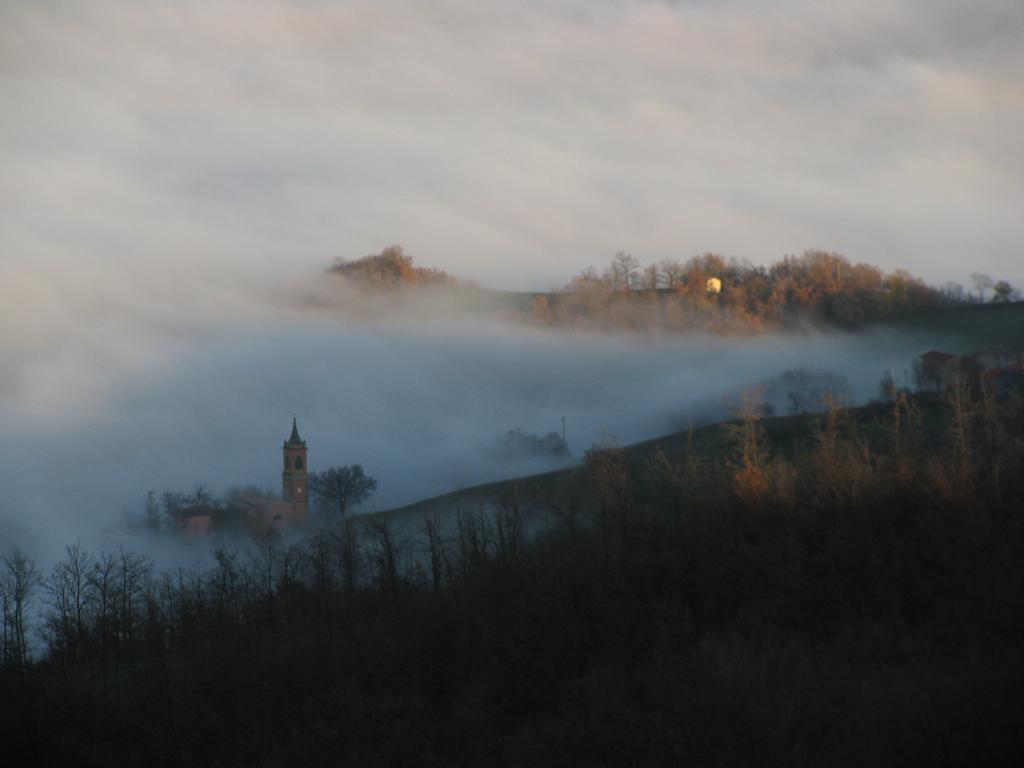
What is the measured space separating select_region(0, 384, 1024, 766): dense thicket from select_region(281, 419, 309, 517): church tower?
16.0 m

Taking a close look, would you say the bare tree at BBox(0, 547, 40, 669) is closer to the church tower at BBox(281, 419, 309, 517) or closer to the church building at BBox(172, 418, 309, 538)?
the church building at BBox(172, 418, 309, 538)

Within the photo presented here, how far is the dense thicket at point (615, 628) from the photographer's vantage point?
30078mm

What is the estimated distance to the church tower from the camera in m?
72.8

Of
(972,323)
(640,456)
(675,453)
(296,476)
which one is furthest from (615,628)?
(972,323)

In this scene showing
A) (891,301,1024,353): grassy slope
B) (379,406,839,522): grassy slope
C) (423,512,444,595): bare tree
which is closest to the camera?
(423,512,444,595): bare tree

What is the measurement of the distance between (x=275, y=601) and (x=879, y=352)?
5238cm

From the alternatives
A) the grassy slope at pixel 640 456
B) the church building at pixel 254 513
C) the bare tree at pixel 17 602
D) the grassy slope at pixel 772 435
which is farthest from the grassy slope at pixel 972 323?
the bare tree at pixel 17 602

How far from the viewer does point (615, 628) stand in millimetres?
42219

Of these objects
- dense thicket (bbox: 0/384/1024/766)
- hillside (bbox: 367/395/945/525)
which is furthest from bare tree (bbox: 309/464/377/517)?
dense thicket (bbox: 0/384/1024/766)

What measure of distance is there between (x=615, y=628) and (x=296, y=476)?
40.9 meters

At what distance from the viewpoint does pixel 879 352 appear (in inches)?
2940

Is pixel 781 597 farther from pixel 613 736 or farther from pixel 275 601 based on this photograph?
pixel 275 601

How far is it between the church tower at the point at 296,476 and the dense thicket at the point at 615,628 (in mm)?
15989

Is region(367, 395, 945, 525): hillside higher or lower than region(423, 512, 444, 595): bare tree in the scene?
higher
